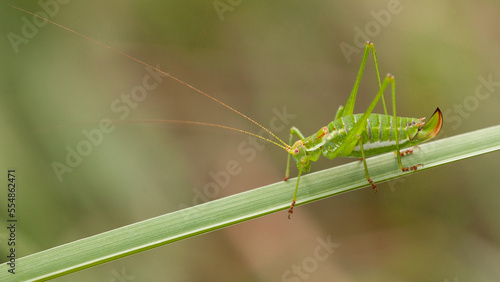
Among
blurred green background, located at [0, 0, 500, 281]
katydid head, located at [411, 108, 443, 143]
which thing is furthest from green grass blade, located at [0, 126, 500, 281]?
blurred green background, located at [0, 0, 500, 281]

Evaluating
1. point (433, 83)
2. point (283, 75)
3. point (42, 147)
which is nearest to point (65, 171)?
point (42, 147)

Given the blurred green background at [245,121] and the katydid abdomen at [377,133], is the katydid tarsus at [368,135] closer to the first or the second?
the katydid abdomen at [377,133]

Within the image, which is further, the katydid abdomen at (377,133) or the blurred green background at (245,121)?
the blurred green background at (245,121)

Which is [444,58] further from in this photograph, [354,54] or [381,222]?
[381,222]

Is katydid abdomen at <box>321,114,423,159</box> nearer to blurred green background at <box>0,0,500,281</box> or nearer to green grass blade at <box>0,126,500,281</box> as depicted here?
green grass blade at <box>0,126,500,281</box>

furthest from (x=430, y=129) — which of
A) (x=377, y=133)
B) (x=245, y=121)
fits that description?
(x=245, y=121)

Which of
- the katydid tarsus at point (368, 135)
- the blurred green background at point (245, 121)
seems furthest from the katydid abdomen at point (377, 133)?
the blurred green background at point (245, 121)
